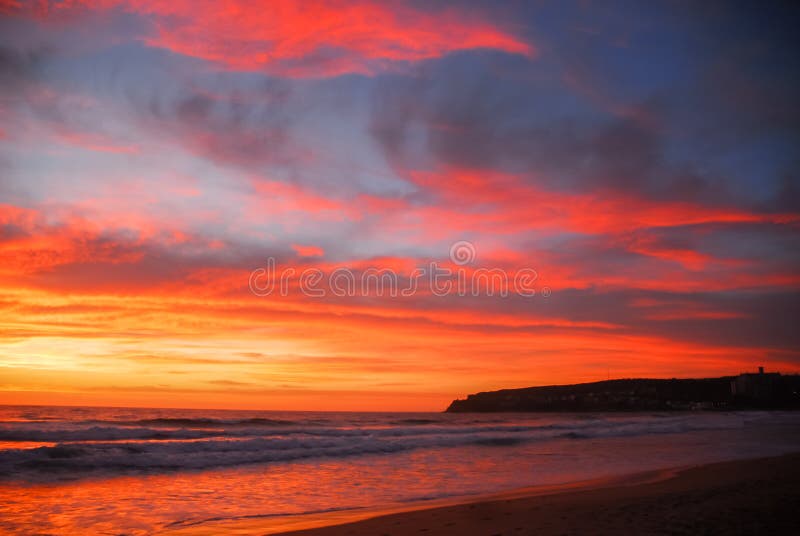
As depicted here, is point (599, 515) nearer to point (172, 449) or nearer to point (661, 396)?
point (172, 449)

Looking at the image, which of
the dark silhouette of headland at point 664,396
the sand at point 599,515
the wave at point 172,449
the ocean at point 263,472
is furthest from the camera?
the dark silhouette of headland at point 664,396

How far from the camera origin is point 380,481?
1513cm

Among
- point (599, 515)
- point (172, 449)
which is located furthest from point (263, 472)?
point (599, 515)

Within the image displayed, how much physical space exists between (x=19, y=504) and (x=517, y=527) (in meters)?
10.1

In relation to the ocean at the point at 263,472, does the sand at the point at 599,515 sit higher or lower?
higher

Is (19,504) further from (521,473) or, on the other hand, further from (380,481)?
(521,473)

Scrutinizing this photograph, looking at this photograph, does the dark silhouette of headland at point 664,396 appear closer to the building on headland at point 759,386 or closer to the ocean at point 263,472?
the building on headland at point 759,386

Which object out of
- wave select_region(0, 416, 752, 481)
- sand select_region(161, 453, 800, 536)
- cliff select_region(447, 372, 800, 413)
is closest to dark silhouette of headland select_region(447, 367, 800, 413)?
cliff select_region(447, 372, 800, 413)

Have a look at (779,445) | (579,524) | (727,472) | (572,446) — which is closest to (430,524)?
(579,524)

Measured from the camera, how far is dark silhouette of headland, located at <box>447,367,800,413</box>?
105562mm

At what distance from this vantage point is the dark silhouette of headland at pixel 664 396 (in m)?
106

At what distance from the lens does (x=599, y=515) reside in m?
8.99

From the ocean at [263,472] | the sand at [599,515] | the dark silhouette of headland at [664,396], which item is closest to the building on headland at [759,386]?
the dark silhouette of headland at [664,396]

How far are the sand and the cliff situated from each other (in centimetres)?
10774
